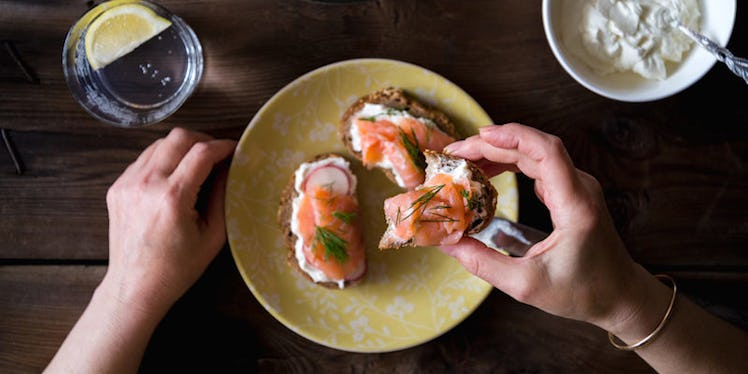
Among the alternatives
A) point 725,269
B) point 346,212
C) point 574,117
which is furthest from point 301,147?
point 725,269

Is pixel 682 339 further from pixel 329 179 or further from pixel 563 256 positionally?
pixel 329 179

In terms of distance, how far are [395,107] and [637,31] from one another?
30.4 inches

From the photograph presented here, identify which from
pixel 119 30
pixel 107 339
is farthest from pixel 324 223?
pixel 119 30

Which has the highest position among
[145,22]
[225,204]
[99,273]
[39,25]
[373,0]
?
[373,0]

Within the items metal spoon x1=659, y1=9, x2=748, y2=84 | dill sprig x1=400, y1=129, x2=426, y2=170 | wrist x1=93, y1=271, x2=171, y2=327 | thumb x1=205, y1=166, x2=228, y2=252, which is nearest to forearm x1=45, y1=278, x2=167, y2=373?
wrist x1=93, y1=271, x2=171, y2=327

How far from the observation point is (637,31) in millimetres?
1834

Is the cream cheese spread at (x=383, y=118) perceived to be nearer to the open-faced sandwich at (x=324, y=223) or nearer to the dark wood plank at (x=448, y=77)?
the open-faced sandwich at (x=324, y=223)

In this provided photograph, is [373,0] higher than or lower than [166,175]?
higher

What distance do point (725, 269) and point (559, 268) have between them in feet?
3.21

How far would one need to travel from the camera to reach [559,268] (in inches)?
57.6

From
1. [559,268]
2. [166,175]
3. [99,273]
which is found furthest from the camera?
[99,273]

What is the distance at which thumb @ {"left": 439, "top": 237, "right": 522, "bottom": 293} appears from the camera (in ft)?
4.76

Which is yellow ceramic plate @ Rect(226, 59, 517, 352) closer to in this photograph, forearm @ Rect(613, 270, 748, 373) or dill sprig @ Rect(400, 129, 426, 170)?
dill sprig @ Rect(400, 129, 426, 170)

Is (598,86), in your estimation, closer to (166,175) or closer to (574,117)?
(574,117)
